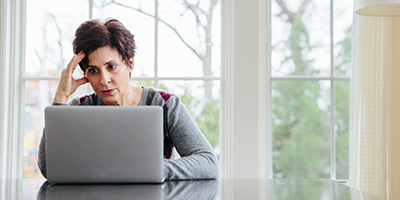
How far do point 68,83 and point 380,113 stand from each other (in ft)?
5.89

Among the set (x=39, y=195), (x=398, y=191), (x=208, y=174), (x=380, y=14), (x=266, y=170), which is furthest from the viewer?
(x=266, y=170)

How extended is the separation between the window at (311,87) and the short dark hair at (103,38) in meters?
0.92

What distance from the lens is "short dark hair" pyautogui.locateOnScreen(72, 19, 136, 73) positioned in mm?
2270

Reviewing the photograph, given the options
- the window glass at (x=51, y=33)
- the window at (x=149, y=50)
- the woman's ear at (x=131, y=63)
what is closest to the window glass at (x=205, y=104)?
the window at (x=149, y=50)

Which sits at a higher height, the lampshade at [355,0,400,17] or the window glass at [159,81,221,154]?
the lampshade at [355,0,400,17]

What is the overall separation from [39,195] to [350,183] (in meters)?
1.90

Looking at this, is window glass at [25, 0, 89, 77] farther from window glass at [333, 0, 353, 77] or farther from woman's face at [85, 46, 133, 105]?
window glass at [333, 0, 353, 77]

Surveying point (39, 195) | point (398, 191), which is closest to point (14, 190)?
point (39, 195)

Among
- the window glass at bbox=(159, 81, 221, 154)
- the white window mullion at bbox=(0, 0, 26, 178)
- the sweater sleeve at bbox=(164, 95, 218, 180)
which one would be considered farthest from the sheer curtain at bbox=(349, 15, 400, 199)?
the white window mullion at bbox=(0, 0, 26, 178)

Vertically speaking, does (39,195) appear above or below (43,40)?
below

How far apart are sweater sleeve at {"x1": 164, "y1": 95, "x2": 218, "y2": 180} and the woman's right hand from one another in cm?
56

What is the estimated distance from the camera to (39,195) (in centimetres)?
96

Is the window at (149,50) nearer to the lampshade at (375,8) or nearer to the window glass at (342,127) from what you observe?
the window glass at (342,127)

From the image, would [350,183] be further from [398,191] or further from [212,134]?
[212,134]
